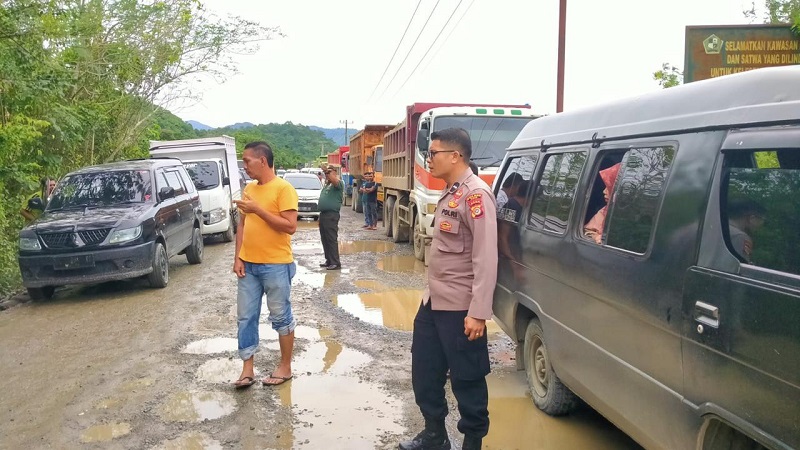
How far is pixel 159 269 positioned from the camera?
29.0 ft

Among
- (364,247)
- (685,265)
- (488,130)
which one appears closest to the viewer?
(685,265)

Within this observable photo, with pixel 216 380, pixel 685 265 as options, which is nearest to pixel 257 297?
pixel 216 380

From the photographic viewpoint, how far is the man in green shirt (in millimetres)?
10240

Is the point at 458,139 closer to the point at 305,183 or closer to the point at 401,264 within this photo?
the point at 401,264

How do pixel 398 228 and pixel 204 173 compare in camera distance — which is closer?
pixel 398 228

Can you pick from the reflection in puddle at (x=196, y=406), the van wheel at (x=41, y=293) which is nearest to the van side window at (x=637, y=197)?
the reflection in puddle at (x=196, y=406)

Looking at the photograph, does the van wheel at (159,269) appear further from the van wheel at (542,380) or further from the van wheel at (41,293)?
the van wheel at (542,380)

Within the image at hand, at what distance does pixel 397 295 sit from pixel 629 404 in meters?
5.69

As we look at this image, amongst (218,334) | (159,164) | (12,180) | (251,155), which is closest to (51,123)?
(12,180)

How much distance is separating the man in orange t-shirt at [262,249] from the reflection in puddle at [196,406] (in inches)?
8.7

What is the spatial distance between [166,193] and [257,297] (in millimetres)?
5371

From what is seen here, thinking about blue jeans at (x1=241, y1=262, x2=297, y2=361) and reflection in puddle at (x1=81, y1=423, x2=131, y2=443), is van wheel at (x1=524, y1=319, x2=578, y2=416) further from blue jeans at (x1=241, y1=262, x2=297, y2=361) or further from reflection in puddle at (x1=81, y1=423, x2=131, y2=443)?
reflection in puddle at (x1=81, y1=423, x2=131, y2=443)

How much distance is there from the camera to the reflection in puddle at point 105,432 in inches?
161

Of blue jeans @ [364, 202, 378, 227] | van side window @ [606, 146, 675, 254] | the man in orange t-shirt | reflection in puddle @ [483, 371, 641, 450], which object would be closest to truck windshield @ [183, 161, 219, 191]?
blue jeans @ [364, 202, 378, 227]
